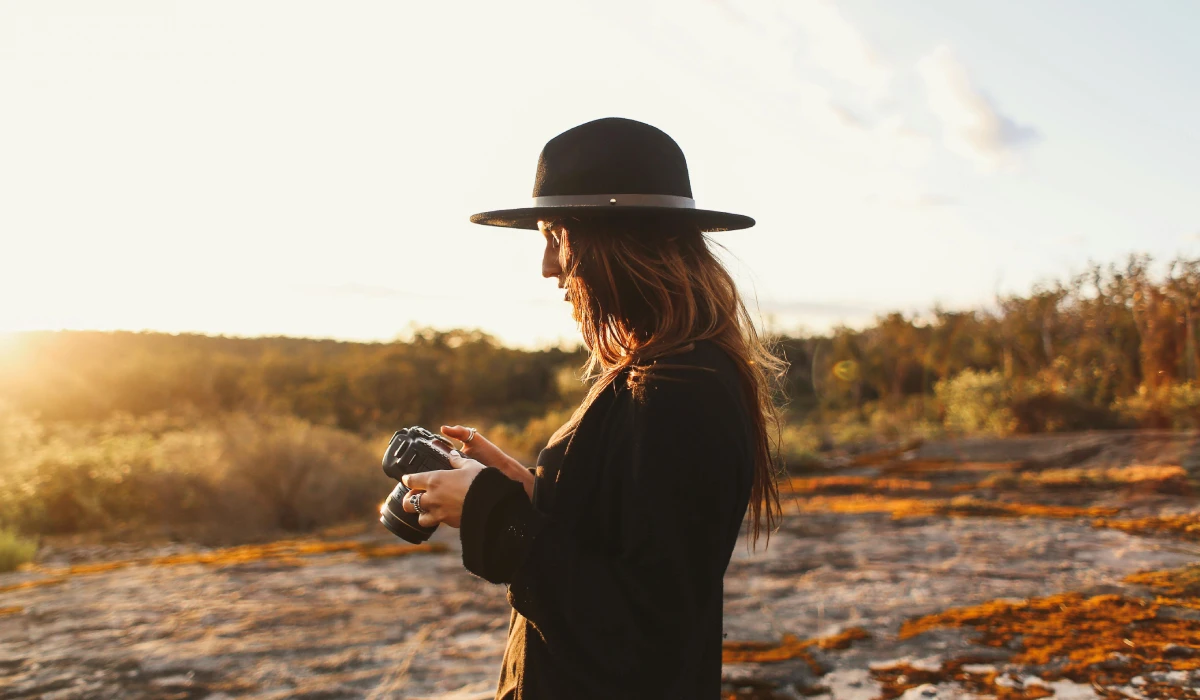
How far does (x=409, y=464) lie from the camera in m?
1.51

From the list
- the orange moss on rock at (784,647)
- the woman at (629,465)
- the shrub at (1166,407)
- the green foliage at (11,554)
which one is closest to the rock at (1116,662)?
the orange moss on rock at (784,647)

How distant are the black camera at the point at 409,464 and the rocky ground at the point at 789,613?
78 centimetres

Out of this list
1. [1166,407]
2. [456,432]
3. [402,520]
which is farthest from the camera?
[1166,407]

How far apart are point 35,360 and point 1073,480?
1130 inches

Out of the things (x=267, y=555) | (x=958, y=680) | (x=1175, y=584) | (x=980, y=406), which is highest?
(x=980, y=406)

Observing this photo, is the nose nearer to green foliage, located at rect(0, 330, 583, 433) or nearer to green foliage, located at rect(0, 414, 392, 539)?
green foliage, located at rect(0, 414, 392, 539)

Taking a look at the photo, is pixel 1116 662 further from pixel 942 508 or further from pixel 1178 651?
pixel 942 508

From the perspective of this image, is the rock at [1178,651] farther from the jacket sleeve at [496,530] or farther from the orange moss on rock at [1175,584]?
the jacket sleeve at [496,530]

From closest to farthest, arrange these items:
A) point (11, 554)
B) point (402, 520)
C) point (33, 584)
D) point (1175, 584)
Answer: point (402, 520) → point (1175, 584) → point (33, 584) → point (11, 554)

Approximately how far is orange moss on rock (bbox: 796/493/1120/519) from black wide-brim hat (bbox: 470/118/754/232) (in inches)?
205

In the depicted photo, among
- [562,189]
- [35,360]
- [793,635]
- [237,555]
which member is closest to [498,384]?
[35,360]

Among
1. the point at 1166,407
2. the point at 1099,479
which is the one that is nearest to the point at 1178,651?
the point at 1099,479

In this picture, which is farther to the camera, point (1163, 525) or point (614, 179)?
Answer: point (1163, 525)

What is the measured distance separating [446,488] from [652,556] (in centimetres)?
37
